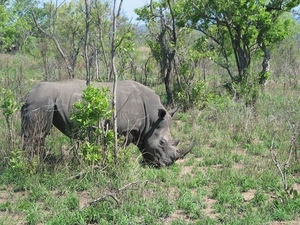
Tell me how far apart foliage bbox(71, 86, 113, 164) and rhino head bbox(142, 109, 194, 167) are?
57.8 inches

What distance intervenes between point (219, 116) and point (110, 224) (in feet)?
23.3

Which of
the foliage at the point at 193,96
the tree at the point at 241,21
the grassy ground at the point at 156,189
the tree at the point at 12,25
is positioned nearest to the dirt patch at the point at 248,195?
the grassy ground at the point at 156,189

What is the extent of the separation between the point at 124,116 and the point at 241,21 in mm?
7706

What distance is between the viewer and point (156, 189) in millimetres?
7625

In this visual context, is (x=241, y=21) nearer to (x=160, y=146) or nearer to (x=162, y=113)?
(x=162, y=113)

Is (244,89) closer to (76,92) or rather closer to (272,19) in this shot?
(272,19)

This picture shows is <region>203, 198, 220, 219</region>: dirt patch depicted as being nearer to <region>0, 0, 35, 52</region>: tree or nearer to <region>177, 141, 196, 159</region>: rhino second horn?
<region>177, 141, 196, 159</region>: rhino second horn

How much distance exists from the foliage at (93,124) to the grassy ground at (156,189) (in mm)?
280

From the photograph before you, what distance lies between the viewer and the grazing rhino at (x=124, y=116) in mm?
8570

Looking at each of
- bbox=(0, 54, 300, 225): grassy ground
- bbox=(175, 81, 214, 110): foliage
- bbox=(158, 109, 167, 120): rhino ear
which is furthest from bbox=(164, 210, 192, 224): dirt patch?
bbox=(175, 81, 214, 110): foliage

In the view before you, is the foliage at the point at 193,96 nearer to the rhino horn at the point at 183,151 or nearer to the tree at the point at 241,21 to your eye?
the tree at the point at 241,21

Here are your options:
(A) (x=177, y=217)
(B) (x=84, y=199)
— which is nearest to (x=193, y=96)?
(B) (x=84, y=199)

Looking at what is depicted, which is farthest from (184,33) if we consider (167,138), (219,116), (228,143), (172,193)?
(172,193)

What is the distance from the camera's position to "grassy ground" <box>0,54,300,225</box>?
6.58 meters
